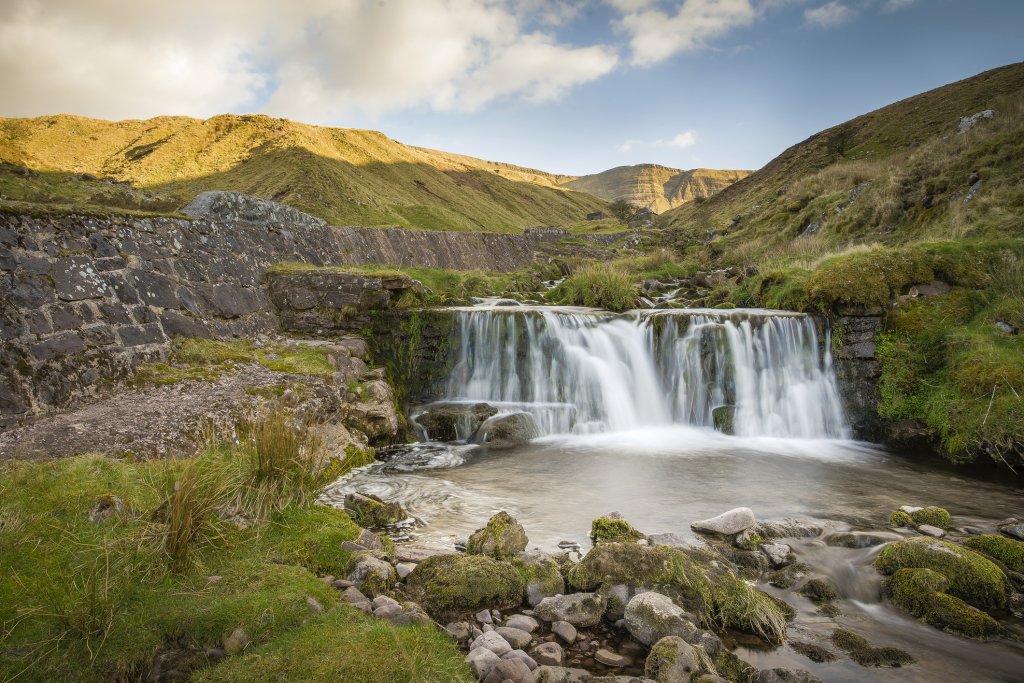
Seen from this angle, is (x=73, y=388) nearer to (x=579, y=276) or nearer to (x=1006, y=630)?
(x=1006, y=630)

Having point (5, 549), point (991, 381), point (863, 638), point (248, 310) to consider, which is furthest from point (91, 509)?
point (991, 381)

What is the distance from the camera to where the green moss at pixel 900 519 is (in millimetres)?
6219

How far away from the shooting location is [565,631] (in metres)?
3.89

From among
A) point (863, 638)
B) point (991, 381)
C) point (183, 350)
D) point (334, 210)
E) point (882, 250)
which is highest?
point (334, 210)

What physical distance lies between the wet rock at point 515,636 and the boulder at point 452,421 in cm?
705

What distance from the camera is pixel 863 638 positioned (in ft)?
13.5

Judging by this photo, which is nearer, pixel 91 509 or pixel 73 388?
pixel 91 509

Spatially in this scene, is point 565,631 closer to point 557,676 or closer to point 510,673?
point 557,676

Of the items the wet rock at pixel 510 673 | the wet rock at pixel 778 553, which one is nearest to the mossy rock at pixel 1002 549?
the wet rock at pixel 778 553

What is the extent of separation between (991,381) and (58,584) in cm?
1271

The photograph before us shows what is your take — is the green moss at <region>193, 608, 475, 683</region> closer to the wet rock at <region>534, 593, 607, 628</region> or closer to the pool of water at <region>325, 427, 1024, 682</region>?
the wet rock at <region>534, 593, 607, 628</region>

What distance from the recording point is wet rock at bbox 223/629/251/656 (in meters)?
3.08

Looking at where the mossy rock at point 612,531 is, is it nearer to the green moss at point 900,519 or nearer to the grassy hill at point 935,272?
the green moss at point 900,519

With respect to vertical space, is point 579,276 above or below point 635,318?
above
